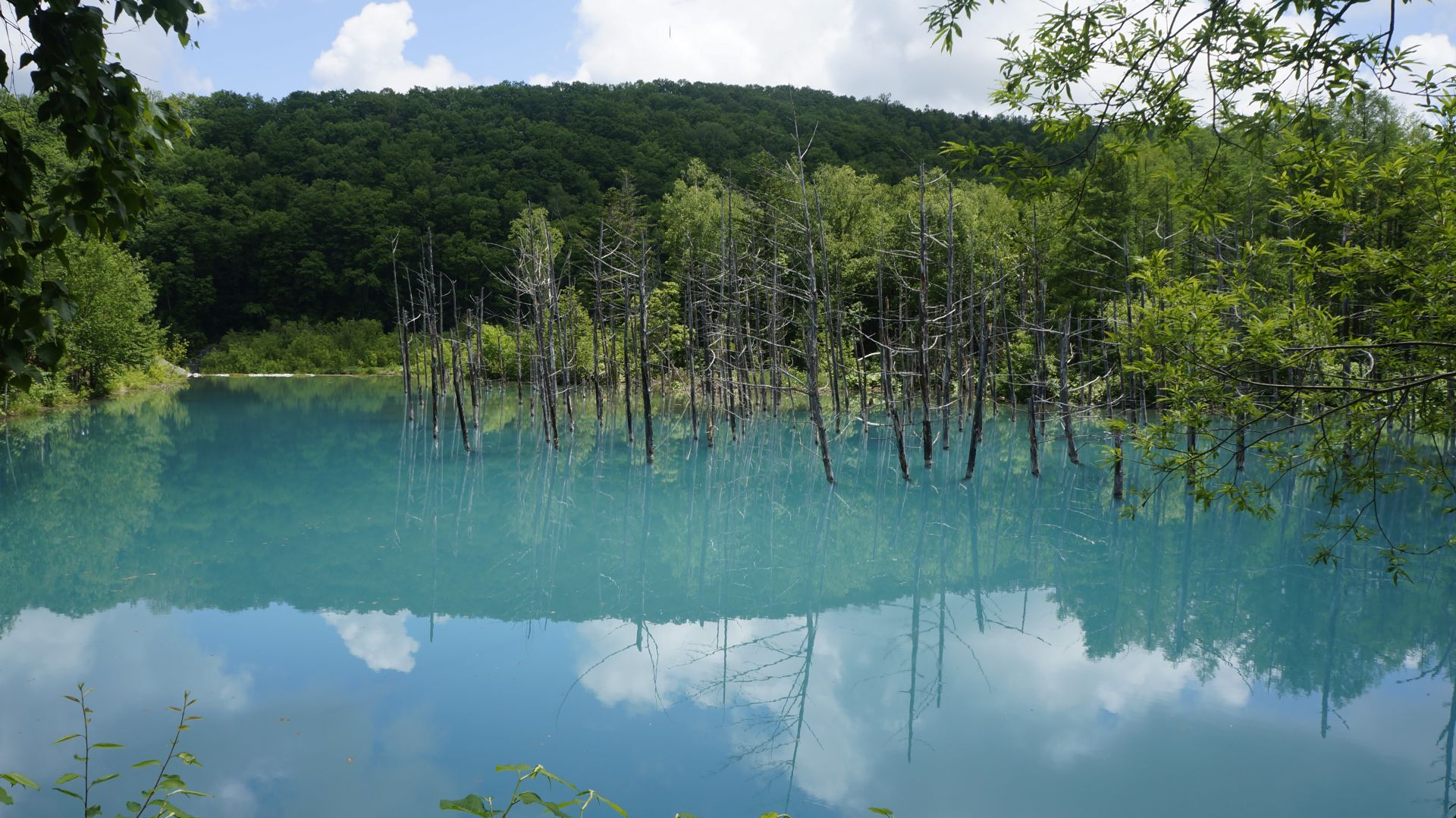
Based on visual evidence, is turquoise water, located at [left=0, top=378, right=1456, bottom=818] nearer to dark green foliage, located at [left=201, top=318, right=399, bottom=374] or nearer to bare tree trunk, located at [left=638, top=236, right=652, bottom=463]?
bare tree trunk, located at [left=638, top=236, right=652, bottom=463]

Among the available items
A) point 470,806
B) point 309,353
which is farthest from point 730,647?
point 309,353

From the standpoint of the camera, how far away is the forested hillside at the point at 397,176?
61.1m

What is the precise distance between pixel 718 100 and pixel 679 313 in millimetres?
44843

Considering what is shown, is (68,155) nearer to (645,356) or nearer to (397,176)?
(645,356)

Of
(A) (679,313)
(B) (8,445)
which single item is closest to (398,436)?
(B) (8,445)

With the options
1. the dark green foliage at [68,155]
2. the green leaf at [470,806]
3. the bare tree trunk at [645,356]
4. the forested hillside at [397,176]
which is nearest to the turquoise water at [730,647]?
the bare tree trunk at [645,356]

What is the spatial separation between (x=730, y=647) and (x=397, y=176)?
66.2 m

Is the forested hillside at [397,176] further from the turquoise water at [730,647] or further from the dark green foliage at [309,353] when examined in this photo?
the turquoise water at [730,647]

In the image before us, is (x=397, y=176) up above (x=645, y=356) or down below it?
above

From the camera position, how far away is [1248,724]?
660 centimetres

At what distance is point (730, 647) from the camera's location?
8.34m

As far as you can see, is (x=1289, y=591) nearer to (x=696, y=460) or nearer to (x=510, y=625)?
(x=510, y=625)

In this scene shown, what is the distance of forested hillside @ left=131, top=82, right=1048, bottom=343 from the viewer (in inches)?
2406

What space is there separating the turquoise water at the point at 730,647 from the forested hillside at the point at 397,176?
4401 cm
